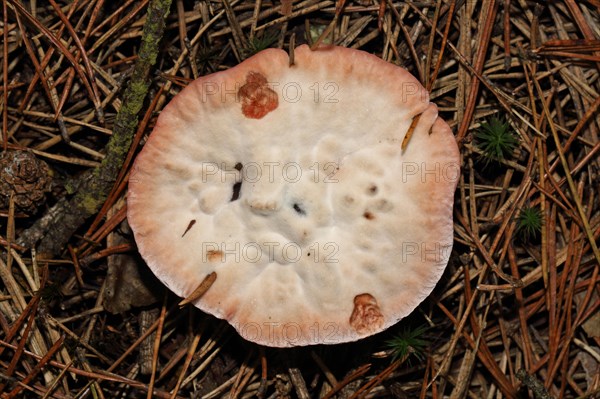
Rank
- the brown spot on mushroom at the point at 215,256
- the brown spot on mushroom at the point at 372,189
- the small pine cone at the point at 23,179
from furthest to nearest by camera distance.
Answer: the small pine cone at the point at 23,179, the brown spot on mushroom at the point at 215,256, the brown spot on mushroom at the point at 372,189

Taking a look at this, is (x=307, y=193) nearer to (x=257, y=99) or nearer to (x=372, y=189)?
(x=372, y=189)

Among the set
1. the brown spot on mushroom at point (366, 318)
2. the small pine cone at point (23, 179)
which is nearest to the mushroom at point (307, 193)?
the brown spot on mushroom at point (366, 318)

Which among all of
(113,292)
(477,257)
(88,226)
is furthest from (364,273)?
(88,226)

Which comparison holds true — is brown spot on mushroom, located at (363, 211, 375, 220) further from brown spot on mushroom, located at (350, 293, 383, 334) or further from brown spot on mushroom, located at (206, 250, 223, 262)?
brown spot on mushroom, located at (206, 250, 223, 262)

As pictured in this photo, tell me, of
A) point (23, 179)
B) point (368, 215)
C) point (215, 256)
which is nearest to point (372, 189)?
point (368, 215)

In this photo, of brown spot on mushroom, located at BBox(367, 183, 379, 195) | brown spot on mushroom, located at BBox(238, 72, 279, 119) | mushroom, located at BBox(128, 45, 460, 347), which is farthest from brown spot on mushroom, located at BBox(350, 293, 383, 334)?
brown spot on mushroom, located at BBox(238, 72, 279, 119)

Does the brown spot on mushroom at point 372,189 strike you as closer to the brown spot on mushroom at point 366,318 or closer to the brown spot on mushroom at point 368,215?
the brown spot on mushroom at point 368,215

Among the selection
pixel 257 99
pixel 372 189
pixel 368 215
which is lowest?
pixel 368 215

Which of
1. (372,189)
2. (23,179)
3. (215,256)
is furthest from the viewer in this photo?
(23,179)
